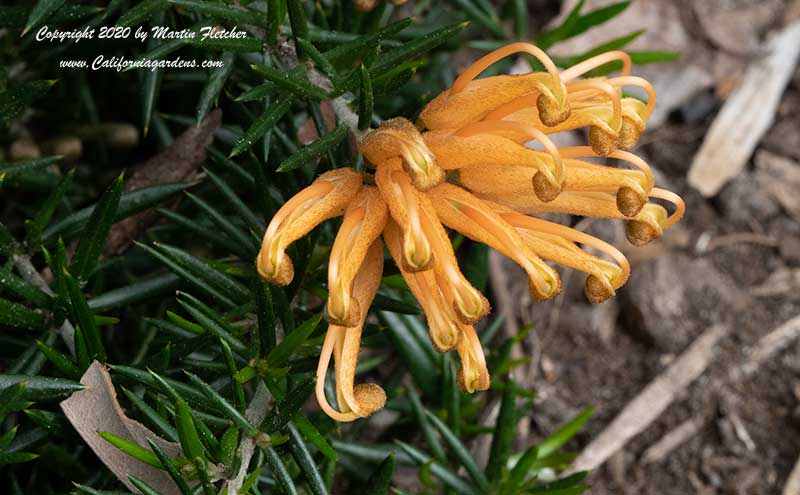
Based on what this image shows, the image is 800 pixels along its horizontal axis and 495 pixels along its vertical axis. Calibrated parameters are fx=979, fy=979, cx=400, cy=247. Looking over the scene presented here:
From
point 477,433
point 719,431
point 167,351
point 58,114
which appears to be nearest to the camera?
point 167,351

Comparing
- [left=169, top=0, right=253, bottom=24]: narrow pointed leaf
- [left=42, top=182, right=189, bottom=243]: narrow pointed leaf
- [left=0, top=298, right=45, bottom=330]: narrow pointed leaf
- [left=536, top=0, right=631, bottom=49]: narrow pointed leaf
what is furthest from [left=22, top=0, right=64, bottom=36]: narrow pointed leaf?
[left=536, top=0, right=631, bottom=49]: narrow pointed leaf

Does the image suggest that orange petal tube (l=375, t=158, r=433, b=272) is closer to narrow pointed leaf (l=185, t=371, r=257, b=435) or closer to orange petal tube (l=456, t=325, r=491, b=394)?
orange petal tube (l=456, t=325, r=491, b=394)

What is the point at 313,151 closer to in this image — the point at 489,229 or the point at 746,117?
the point at 489,229

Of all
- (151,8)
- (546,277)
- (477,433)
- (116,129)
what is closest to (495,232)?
(546,277)

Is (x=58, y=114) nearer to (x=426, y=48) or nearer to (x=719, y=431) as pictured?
(x=426, y=48)

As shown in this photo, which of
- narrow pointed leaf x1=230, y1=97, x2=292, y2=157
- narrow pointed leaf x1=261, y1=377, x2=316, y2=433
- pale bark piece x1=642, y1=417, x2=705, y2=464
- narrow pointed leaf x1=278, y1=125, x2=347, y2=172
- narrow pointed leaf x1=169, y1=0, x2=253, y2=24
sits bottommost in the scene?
pale bark piece x1=642, y1=417, x2=705, y2=464

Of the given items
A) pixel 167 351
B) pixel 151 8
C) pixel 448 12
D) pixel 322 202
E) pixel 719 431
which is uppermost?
pixel 151 8

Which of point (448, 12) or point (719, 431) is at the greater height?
A: point (448, 12)
